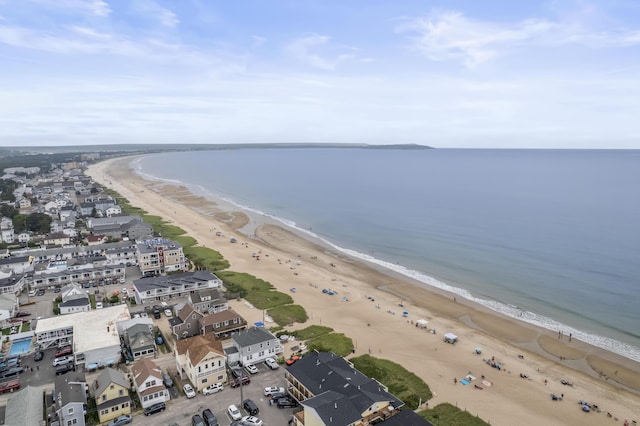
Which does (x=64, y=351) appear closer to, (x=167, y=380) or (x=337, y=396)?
(x=167, y=380)

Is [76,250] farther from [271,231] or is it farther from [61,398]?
[61,398]

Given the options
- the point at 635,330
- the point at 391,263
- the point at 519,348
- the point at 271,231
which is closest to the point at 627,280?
the point at 635,330

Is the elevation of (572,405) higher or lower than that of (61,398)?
lower

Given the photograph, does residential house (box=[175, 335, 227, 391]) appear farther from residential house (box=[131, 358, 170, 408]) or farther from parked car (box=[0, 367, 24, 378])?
parked car (box=[0, 367, 24, 378])

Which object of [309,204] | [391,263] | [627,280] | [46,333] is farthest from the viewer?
[309,204]

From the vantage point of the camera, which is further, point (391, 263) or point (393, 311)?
point (391, 263)

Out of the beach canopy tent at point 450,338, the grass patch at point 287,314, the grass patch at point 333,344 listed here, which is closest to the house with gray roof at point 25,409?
the grass patch at point 333,344

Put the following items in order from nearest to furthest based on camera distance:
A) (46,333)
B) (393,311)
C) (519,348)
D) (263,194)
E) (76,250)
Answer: (46,333), (519,348), (393,311), (76,250), (263,194)
